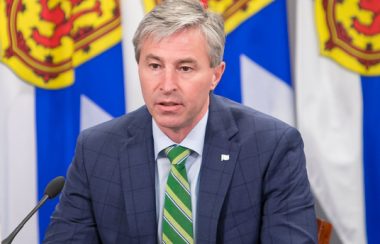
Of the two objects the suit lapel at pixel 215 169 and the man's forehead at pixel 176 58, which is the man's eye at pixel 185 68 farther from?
the suit lapel at pixel 215 169

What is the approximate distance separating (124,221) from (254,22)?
1.27 meters

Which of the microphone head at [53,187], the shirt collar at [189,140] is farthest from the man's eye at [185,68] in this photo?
the microphone head at [53,187]

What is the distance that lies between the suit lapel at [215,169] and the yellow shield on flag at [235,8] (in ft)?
2.83

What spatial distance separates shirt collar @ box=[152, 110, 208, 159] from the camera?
2020mm

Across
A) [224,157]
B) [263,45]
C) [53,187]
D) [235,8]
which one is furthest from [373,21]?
[53,187]

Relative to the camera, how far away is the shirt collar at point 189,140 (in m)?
2.02

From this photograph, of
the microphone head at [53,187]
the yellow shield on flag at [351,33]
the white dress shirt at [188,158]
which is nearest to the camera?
the microphone head at [53,187]

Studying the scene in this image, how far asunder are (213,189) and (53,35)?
1310 millimetres

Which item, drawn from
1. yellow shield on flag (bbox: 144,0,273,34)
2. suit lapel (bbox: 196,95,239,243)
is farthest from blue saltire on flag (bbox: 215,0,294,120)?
suit lapel (bbox: 196,95,239,243)

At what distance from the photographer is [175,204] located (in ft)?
6.39

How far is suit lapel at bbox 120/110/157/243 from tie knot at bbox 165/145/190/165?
0.19 feet

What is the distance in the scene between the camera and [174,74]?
6.11 ft

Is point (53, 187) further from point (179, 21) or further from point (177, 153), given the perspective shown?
point (179, 21)

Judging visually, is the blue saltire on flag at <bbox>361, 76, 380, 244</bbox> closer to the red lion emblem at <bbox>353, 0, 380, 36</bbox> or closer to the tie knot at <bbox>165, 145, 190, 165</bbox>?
the red lion emblem at <bbox>353, 0, 380, 36</bbox>
